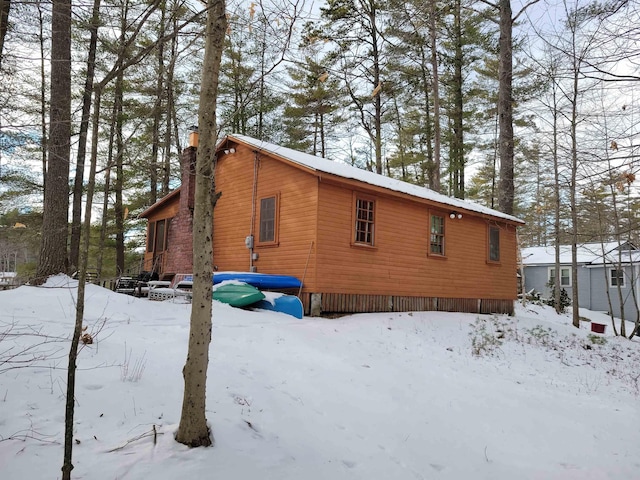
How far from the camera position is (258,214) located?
1181cm

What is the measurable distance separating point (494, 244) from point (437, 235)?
133 inches

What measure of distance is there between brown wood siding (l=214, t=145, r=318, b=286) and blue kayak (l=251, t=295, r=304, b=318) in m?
0.93

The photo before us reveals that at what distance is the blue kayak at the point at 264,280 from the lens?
9859 mm

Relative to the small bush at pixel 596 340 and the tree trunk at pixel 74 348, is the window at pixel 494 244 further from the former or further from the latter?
the tree trunk at pixel 74 348

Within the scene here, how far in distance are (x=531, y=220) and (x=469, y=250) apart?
666 inches

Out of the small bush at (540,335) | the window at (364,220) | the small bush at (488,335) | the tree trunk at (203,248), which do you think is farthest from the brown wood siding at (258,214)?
the tree trunk at (203,248)

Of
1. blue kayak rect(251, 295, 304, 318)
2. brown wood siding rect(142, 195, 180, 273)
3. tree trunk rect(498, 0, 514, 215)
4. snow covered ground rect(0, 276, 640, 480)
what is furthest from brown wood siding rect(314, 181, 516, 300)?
brown wood siding rect(142, 195, 180, 273)

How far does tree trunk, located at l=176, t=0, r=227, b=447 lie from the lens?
289cm

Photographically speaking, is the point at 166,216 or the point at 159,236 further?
the point at 159,236

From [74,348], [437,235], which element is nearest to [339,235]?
[437,235]

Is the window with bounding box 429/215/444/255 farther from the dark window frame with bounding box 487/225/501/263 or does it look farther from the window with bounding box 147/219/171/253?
the window with bounding box 147/219/171/253

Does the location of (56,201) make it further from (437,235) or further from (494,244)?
(494,244)

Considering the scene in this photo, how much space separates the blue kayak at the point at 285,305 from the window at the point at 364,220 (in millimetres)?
2570

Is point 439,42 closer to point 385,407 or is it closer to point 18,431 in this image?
point 385,407
